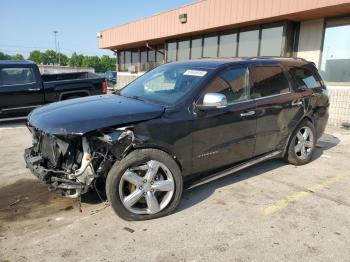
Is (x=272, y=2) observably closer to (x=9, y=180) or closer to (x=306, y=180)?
(x=306, y=180)

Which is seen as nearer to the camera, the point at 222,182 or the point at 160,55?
the point at 222,182

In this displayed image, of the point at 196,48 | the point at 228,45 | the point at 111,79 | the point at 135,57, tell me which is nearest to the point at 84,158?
the point at 228,45

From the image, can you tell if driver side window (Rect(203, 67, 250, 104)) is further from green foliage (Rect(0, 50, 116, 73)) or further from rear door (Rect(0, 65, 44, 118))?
green foliage (Rect(0, 50, 116, 73))

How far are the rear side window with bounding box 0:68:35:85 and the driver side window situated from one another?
24.0 feet

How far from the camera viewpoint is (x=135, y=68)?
2111 centimetres

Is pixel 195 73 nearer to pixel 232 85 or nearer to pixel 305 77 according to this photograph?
pixel 232 85

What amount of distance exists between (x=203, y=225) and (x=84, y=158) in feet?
4.81

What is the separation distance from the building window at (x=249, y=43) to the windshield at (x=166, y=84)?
777cm

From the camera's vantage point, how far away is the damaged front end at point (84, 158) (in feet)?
10.5

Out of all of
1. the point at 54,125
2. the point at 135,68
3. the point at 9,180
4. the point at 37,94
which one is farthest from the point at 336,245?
the point at 135,68

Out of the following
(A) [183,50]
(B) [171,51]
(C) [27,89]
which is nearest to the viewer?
(C) [27,89]

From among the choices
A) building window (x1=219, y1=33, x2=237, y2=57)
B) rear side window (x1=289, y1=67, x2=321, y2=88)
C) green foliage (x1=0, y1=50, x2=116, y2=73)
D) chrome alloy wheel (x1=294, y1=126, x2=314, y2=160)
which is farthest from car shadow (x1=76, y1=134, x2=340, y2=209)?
green foliage (x1=0, y1=50, x2=116, y2=73)

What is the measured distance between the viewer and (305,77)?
5.43m

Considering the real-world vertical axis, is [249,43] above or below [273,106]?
above
